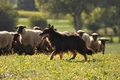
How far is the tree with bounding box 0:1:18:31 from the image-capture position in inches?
2702

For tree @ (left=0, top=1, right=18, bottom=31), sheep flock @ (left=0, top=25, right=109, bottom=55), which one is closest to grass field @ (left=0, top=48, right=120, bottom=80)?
sheep flock @ (left=0, top=25, right=109, bottom=55)

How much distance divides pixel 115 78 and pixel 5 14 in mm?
62035

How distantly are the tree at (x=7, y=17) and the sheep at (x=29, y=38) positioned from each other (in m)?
43.1

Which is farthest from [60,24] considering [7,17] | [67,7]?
[7,17]

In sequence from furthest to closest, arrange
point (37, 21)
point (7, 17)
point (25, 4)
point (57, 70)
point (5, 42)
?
1. point (25, 4)
2. point (37, 21)
3. point (7, 17)
4. point (5, 42)
5. point (57, 70)

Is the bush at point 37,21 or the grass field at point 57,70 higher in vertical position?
the grass field at point 57,70

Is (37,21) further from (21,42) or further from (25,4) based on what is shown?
(21,42)

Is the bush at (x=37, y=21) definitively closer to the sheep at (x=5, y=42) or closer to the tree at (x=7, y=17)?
the tree at (x=7, y=17)

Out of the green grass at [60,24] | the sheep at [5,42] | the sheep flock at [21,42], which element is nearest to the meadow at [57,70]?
the sheep flock at [21,42]

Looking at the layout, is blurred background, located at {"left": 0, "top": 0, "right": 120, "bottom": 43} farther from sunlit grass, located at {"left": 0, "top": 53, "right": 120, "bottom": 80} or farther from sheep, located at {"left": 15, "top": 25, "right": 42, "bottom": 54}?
sunlit grass, located at {"left": 0, "top": 53, "right": 120, "bottom": 80}

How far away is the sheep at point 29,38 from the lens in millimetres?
22766

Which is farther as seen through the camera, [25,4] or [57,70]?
[25,4]

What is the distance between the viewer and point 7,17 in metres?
72.2

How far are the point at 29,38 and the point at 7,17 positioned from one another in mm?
49506
